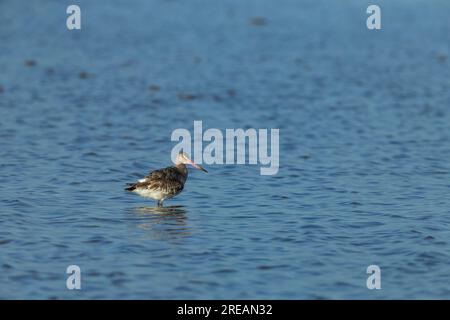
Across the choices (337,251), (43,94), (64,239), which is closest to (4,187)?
(64,239)

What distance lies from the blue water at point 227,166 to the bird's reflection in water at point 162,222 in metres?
0.04

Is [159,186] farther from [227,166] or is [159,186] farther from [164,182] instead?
[227,166]

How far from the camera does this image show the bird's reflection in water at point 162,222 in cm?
1426

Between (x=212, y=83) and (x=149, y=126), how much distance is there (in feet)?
19.6

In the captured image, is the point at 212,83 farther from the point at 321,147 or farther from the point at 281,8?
the point at 281,8

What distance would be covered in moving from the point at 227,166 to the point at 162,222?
4.73 m

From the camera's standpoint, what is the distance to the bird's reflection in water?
14.3 metres

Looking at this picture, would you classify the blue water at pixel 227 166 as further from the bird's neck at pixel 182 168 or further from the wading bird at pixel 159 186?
the bird's neck at pixel 182 168

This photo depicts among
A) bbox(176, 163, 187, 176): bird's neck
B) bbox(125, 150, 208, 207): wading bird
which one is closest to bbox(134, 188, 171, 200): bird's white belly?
bbox(125, 150, 208, 207): wading bird

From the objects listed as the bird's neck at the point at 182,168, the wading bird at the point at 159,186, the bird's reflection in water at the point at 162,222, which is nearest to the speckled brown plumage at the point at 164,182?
the wading bird at the point at 159,186

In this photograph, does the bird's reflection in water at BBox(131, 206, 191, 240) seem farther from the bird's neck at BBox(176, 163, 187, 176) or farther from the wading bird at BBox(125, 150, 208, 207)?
the bird's neck at BBox(176, 163, 187, 176)

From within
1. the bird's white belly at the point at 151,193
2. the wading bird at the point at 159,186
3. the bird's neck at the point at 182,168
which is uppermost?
the bird's neck at the point at 182,168
